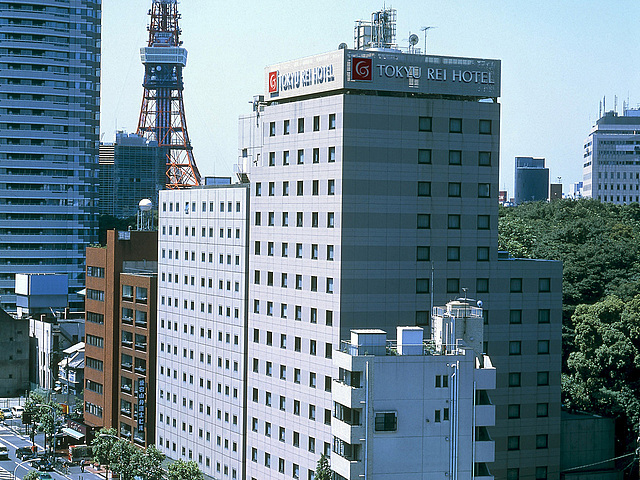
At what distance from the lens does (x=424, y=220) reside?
8812 cm

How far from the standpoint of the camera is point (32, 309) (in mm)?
189625

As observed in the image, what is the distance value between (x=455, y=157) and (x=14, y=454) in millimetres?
77785

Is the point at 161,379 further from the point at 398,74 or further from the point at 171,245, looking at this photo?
the point at 398,74

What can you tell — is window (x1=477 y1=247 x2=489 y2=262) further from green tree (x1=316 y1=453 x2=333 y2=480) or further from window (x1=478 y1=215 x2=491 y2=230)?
green tree (x1=316 y1=453 x2=333 y2=480)

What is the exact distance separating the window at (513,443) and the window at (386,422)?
966 inches

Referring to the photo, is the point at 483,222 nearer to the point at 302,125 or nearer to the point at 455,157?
the point at 455,157

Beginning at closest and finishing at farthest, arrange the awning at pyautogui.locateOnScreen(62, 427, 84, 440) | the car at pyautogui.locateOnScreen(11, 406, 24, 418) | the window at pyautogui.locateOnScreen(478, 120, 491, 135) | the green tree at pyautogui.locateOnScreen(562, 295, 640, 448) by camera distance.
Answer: the window at pyautogui.locateOnScreen(478, 120, 491, 135) → the green tree at pyautogui.locateOnScreen(562, 295, 640, 448) → the awning at pyautogui.locateOnScreen(62, 427, 84, 440) → the car at pyautogui.locateOnScreen(11, 406, 24, 418)

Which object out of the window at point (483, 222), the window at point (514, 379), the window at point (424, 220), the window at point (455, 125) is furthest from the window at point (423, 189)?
the window at point (514, 379)

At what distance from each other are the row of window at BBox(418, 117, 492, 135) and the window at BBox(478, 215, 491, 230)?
7.13 metres

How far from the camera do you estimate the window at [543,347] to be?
302 feet

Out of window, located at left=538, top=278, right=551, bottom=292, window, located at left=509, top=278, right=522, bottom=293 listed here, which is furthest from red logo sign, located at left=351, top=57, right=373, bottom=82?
window, located at left=538, top=278, right=551, bottom=292

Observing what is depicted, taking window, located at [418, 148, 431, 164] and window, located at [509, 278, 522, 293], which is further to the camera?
window, located at [509, 278, 522, 293]

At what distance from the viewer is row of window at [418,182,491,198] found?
88000mm

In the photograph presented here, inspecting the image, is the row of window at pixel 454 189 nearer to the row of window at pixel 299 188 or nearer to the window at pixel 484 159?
the window at pixel 484 159
